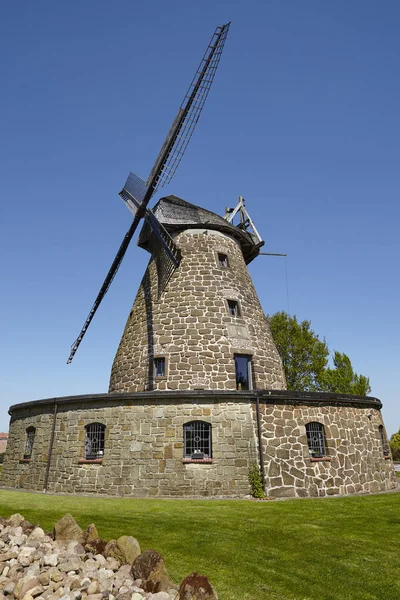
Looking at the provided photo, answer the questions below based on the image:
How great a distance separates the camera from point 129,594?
13.9 ft

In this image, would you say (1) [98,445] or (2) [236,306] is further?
(2) [236,306]

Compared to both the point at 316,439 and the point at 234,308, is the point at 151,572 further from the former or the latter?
the point at 234,308

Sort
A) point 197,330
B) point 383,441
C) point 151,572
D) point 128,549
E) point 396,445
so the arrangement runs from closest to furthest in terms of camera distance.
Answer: point 151,572, point 128,549, point 197,330, point 383,441, point 396,445

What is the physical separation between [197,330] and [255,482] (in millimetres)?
6030

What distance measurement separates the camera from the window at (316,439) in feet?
42.7

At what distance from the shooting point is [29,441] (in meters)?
15.5

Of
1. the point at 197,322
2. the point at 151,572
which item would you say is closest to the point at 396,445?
the point at 197,322

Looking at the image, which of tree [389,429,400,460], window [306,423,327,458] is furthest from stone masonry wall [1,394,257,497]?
tree [389,429,400,460]

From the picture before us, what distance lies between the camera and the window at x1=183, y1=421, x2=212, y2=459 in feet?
40.4

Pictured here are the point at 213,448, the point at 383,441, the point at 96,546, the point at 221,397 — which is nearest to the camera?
the point at 96,546

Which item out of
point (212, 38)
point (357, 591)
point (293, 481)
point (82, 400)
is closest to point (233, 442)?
point (293, 481)

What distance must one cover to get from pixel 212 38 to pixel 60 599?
20103mm

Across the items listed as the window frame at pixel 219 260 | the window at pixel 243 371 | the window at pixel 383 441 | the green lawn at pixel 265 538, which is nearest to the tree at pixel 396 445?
the window at pixel 383 441

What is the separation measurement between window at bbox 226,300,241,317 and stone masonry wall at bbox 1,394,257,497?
190 inches
